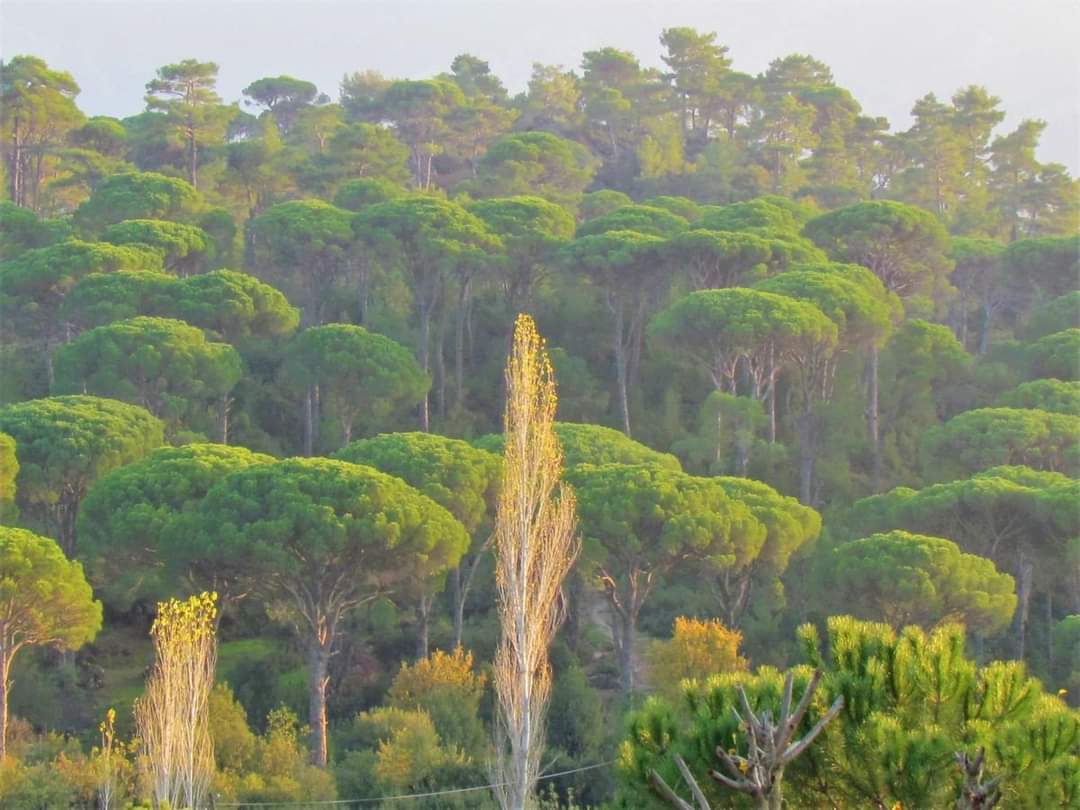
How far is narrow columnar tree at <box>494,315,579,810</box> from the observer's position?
1811cm

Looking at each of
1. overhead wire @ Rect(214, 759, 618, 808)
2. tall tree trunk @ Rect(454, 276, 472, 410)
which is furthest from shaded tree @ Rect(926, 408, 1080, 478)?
tall tree trunk @ Rect(454, 276, 472, 410)

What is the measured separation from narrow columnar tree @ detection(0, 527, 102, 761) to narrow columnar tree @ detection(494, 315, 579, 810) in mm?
7739

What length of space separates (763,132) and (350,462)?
126 ft

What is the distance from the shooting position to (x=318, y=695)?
23.3 metres

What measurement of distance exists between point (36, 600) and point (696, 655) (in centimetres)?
1084

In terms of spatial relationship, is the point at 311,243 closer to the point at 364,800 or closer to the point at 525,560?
the point at 364,800

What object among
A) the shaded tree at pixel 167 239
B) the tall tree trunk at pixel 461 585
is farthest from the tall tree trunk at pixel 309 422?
the tall tree trunk at pixel 461 585

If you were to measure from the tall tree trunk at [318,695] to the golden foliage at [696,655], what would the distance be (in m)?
5.83

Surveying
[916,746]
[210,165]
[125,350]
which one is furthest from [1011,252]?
[916,746]

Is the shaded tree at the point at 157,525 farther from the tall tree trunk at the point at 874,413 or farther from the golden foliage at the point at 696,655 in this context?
the tall tree trunk at the point at 874,413

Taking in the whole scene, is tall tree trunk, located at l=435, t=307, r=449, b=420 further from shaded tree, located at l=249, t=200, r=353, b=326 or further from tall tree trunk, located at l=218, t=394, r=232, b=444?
tall tree trunk, located at l=218, t=394, r=232, b=444

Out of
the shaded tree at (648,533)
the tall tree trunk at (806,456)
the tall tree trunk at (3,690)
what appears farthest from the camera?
the tall tree trunk at (806,456)

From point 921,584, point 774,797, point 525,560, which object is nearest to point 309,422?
point 921,584

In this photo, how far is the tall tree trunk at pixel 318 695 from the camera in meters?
23.3
